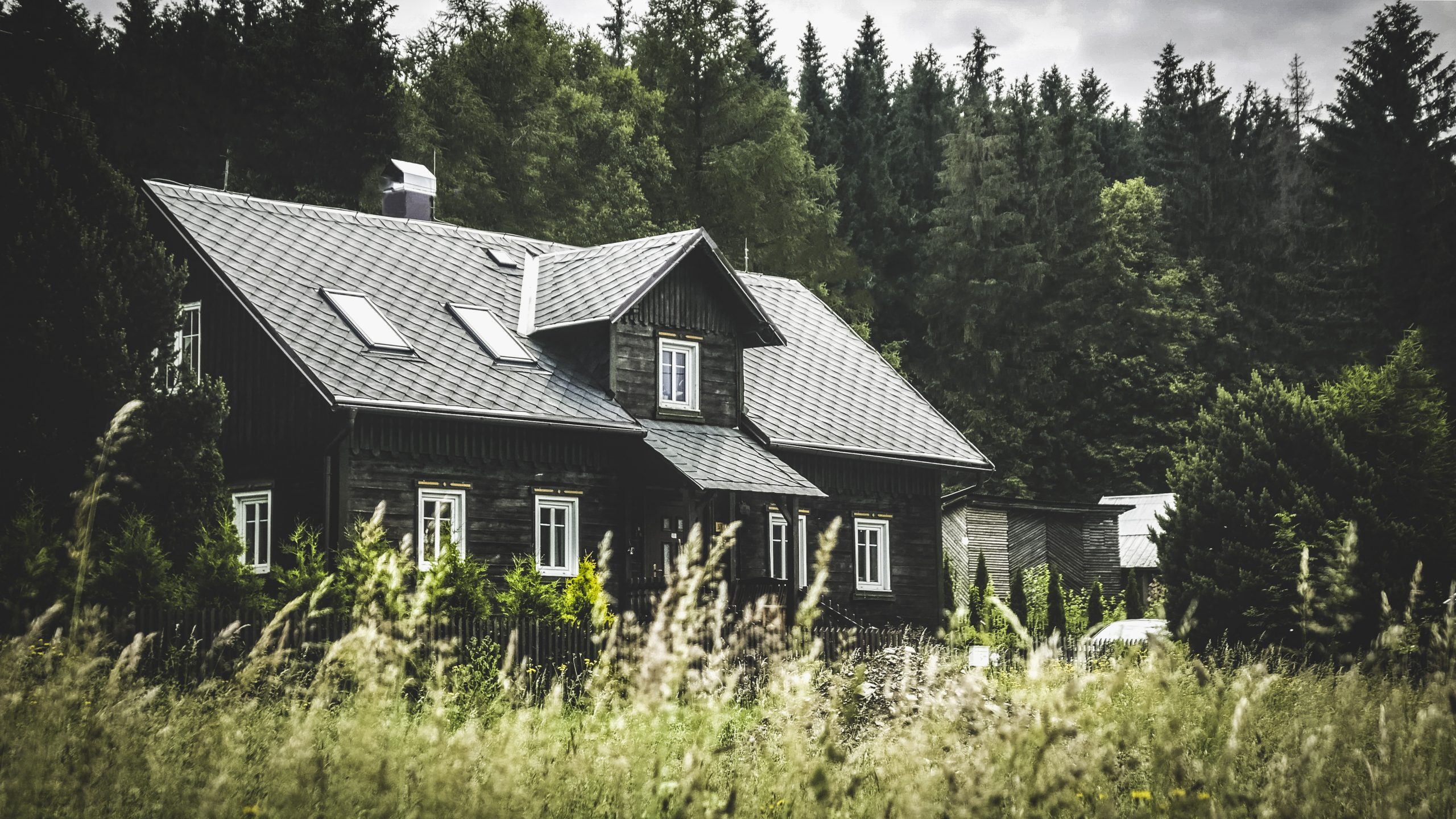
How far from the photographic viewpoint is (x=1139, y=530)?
4734cm

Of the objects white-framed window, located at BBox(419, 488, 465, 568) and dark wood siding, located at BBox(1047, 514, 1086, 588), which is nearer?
white-framed window, located at BBox(419, 488, 465, 568)

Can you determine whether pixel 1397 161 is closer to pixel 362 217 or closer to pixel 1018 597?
pixel 1018 597

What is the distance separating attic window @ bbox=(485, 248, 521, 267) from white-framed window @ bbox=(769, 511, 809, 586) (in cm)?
607

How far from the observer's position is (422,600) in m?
5.82

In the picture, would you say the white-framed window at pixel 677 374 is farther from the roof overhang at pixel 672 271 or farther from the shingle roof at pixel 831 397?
the shingle roof at pixel 831 397

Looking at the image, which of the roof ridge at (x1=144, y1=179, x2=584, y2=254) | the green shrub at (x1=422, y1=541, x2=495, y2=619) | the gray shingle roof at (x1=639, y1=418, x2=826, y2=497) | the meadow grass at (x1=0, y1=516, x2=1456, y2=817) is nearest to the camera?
the meadow grass at (x1=0, y1=516, x2=1456, y2=817)

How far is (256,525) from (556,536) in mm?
4182

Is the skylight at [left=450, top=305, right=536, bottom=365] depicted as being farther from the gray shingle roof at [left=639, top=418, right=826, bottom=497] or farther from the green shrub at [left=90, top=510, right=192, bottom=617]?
the green shrub at [left=90, top=510, right=192, bottom=617]

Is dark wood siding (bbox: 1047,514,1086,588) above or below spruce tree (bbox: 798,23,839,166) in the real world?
below

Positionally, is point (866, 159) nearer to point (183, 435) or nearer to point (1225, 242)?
point (1225, 242)

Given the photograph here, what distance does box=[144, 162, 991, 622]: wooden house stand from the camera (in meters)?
20.5

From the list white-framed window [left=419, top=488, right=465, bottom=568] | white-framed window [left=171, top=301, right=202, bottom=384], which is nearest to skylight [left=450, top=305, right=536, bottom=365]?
white-framed window [left=419, top=488, right=465, bottom=568]

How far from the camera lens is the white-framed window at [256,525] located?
824 inches

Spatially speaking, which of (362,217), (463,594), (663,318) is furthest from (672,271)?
(463,594)
